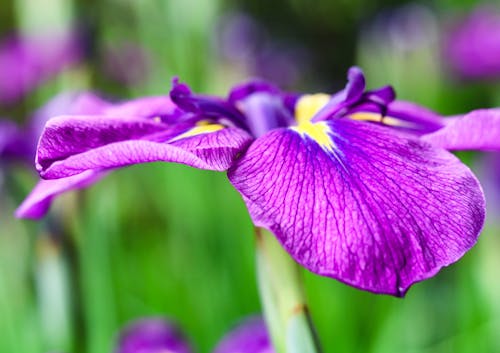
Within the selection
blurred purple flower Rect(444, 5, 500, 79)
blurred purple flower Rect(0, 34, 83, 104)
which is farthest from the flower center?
blurred purple flower Rect(444, 5, 500, 79)

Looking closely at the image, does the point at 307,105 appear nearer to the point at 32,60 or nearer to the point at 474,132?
the point at 474,132

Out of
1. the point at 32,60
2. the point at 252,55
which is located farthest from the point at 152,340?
the point at 252,55

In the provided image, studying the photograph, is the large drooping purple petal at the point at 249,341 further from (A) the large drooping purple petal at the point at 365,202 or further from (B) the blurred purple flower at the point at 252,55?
A: (B) the blurred purple flower at the point at 252,55

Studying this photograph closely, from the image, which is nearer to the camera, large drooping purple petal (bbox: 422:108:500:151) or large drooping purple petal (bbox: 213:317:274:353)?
large drooping purple petal (bbox: 422:108:500:151)

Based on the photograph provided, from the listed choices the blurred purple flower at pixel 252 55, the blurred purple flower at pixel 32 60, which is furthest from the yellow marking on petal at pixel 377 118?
the blurred purple flower at pixel 252 55

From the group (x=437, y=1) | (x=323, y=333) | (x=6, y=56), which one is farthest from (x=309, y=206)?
(x=437, y=1)

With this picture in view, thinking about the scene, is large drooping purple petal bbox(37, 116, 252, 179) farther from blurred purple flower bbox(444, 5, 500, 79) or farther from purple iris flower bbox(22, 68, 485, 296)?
blurred purple flower bbox(444, 5, 500, 79)
